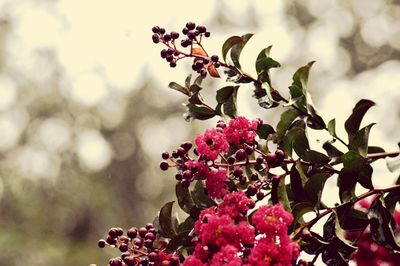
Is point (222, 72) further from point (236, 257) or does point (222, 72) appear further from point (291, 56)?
point (291, 56)

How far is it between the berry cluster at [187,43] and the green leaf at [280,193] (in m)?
0.22

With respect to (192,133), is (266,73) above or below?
below

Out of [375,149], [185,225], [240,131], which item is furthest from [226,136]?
[375,149]

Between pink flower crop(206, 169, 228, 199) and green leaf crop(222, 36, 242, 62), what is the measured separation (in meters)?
0.25

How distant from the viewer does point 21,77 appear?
9.15 meters

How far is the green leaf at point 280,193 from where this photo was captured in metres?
0.76

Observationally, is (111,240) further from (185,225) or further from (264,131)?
(264,131)

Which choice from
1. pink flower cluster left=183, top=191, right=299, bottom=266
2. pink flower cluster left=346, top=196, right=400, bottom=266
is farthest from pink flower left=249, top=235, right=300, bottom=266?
pink flower cluster left=346, top=196, right=400, bottom=266

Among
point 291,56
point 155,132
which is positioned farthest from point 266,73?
point 155,132

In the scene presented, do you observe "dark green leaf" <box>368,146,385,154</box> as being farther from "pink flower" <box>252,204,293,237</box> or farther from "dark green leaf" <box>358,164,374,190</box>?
"pink flower" <box>252,204,293,237</box>

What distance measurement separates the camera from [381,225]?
81 cm

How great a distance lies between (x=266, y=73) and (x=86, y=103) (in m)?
8.34

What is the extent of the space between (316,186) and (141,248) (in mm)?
209

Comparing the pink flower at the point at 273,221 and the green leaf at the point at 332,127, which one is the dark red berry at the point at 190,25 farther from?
the pink flower at the point at 273,221
